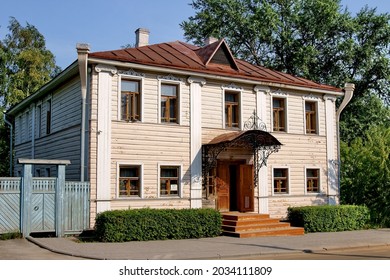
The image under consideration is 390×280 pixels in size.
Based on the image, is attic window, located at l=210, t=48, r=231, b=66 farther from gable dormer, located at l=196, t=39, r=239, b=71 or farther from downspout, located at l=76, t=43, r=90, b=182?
downspout, located at l=76, t=43, r=90, b=182

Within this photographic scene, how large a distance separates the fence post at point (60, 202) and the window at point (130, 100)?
320cm

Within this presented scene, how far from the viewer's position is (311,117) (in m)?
22.6

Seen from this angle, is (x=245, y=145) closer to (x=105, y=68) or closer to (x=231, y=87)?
(x=231, y=87)

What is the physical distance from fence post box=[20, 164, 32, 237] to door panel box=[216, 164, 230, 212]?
7792 mm

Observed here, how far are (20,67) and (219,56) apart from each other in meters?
22.6

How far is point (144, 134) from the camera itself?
17.9 metres

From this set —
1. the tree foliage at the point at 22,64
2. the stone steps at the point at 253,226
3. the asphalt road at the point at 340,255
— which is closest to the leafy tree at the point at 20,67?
the tree foliage at the point at 22,64

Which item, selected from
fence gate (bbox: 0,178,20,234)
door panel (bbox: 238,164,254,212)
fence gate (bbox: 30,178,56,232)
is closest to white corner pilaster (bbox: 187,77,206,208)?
door panel (bbox: 238,164,254,212)

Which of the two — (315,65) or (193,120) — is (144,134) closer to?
(193,120)

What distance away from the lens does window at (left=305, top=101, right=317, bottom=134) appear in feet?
73.5

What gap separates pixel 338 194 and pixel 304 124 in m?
3.96

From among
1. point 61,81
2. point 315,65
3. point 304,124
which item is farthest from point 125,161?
point 315,65

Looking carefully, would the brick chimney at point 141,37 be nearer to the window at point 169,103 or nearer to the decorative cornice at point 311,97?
the window at point 169,103

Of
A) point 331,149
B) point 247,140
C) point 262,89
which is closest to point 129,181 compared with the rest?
point 247,140
